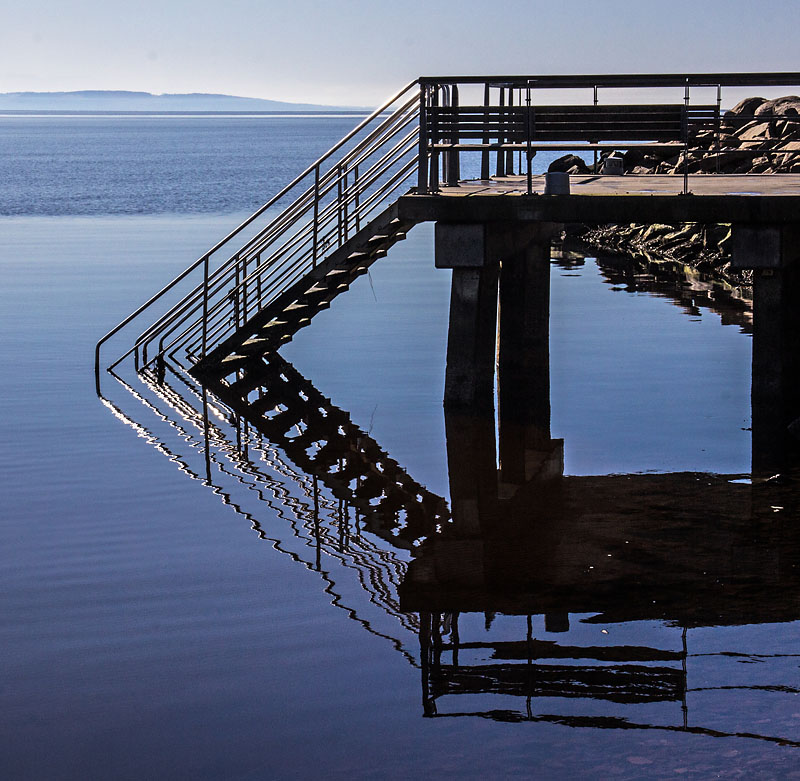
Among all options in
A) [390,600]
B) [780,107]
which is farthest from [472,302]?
[780,107]

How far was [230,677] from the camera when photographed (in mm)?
8625

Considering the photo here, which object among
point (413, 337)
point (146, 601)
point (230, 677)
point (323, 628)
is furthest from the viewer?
point (413, 337)

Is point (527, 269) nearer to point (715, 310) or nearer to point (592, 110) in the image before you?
point (592, 110)

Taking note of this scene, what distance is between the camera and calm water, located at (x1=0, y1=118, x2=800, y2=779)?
Result: 7707 mm

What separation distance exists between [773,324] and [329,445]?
513cm

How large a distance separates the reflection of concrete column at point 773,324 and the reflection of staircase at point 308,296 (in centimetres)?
424

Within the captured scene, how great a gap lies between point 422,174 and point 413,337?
836 cm

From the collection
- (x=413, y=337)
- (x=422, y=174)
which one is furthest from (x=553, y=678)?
(x=413, y=337)

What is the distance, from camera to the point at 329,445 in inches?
635

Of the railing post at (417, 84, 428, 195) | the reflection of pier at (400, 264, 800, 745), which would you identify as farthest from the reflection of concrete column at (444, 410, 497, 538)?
the railing post at (417, 84, 428, 195)

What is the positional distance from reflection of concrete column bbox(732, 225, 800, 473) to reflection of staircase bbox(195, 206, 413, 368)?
13.9 ft

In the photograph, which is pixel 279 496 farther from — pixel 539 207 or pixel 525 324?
pixel 525 324

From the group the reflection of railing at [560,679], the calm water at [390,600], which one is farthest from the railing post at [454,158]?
the reflection of railing at [560,679]

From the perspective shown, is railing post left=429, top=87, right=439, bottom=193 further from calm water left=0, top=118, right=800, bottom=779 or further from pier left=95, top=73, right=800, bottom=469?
calm water left=0, top=118, right=800, bottom=779
